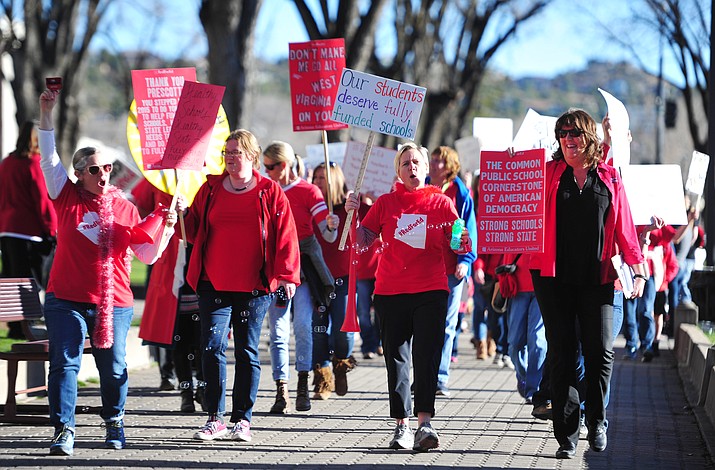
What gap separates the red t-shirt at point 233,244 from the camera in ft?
25.7

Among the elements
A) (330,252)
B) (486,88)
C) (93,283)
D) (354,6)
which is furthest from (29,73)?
(486,88)

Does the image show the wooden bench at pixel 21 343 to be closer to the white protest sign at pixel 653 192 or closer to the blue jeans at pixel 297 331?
the blue jeans at pixel 297 331

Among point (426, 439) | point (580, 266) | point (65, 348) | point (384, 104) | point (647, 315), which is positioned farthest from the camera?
point (647, 315)

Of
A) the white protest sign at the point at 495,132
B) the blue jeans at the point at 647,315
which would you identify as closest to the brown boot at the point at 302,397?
the white protest sign at the point at 495,132

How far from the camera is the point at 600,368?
7375 mm

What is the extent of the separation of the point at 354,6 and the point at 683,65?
1193cm

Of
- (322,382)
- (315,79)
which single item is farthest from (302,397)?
(315,79)

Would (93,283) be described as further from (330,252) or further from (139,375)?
(139,375)

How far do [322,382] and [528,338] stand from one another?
183 cm

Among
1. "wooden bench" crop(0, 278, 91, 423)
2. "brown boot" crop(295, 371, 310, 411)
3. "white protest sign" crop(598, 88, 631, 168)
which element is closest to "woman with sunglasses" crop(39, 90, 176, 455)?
"wooden bench" crop(0, 278, 91, 423)

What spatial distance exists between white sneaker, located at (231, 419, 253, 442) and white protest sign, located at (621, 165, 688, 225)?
9.66 feet

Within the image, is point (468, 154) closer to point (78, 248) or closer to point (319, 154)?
point (319, 154)

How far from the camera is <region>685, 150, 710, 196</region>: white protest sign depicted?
35.0 ft

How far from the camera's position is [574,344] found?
294 inches
